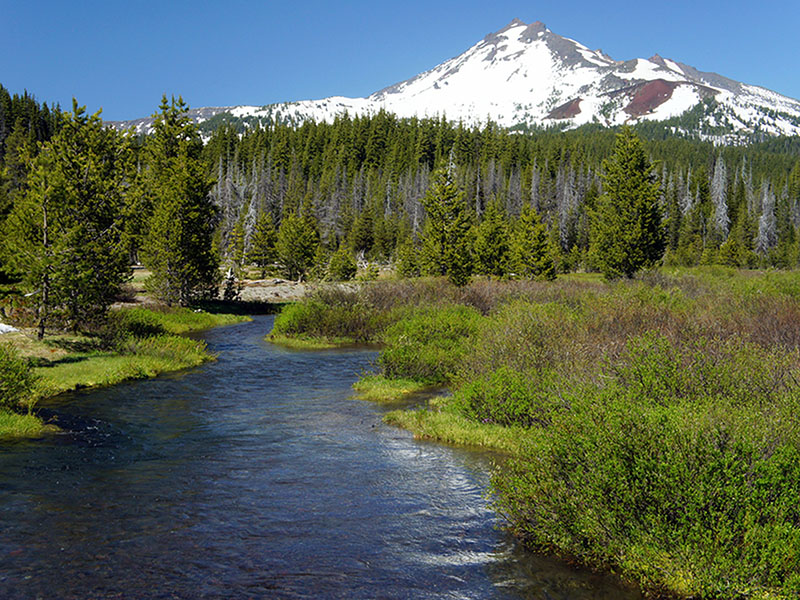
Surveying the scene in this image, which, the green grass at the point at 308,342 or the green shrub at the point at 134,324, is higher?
the green shrub at the point at 134,324

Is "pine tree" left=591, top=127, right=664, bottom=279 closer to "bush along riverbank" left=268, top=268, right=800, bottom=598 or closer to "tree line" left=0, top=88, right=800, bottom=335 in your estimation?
"tree line" left=0, top=88, right=800, bottom=335

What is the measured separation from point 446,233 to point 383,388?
97.2ft

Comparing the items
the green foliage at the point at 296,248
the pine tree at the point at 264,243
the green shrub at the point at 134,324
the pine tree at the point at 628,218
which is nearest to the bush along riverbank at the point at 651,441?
the green shrub at the point at 134,324

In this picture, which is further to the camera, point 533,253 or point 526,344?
point 533,253

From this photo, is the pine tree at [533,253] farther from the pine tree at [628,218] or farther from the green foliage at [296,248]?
the green foliage at [296,248]

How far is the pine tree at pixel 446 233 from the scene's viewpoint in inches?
1861

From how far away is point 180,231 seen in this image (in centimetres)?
4019

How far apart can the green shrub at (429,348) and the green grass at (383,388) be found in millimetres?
436

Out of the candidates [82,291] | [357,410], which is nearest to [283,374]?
[357,410]

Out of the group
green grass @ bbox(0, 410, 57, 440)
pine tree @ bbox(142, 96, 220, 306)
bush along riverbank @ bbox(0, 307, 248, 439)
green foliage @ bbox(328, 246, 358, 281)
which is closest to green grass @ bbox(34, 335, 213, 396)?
bush along riverbank @ bbox(0, 307, 248, 439)

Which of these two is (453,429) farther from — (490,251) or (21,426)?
(490,251)

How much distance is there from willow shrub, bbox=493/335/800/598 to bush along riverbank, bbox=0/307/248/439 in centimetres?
1120

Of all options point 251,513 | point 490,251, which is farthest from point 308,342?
point 490,251

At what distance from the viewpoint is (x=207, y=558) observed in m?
Answer: 8.27
